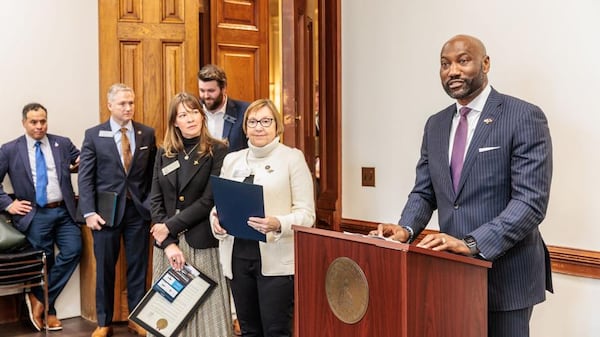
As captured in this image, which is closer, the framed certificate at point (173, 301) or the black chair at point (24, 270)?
the framed certificate at point (173, 301)

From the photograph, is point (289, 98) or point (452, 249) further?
point (289, 98)

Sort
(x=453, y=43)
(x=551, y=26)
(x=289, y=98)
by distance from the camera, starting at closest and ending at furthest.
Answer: (x=453, y=43) → (x=551, y=26) → (x=289, y=98)

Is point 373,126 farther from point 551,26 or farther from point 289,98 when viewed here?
point 551,26

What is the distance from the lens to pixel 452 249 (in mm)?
1880

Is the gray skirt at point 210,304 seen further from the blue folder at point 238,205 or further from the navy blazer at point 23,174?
the navy blazer at point 23,174

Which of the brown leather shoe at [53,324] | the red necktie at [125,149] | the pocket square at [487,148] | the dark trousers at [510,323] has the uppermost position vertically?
the pocket square at [487,148]

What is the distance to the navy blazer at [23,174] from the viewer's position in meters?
4.73

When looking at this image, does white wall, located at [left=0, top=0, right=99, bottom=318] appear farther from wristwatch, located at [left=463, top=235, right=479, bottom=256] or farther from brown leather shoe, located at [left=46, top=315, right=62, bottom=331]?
wristwatch, located at [left=463, top=235, right=479, bottom=256]

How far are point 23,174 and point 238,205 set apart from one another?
263 cm

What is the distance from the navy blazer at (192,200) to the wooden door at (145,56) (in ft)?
5.38

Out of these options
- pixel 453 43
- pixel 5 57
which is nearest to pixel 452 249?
pixel 453 43

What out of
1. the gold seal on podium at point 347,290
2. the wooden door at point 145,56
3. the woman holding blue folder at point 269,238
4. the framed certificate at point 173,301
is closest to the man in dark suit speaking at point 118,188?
the wooden door at point 145,56

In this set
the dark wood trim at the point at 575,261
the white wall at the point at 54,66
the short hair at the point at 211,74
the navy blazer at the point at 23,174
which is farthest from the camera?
the white wall at the point at 54,66

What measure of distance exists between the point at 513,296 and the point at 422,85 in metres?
1.47
